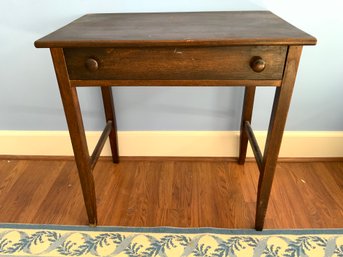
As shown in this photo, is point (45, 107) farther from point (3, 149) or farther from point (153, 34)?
point (153, 34)

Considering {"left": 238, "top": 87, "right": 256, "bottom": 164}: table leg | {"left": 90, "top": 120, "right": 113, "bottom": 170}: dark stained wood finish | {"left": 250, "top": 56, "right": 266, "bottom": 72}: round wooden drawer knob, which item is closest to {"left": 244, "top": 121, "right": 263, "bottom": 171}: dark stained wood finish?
{"left": 238, "top": 87, "right": 256, "bottom": 164}: table leg

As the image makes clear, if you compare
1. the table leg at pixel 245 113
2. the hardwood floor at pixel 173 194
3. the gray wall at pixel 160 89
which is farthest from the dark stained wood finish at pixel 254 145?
the hardwood floor at pixel 173 194

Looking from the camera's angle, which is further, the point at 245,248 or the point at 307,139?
the point at 307,139

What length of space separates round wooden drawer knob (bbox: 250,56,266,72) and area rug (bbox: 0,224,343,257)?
2.18 ft

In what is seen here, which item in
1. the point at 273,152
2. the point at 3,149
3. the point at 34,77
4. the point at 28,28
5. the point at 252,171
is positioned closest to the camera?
the point at 273,152

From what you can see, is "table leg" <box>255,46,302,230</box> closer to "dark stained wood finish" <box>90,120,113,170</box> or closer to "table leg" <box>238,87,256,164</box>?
"table leg" <box>238,87,256,164</box>

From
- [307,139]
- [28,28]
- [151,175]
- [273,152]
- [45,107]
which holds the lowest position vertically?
[151,175]

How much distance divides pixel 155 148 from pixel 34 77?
2.22ft

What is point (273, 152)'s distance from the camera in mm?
938

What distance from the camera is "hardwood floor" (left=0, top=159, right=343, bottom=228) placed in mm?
1199

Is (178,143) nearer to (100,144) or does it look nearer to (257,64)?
(100,144)

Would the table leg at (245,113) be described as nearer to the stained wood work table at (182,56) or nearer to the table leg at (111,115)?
the stained wood work table at (182,56)

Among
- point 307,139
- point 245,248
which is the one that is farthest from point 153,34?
point 307,139

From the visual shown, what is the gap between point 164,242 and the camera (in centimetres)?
110
